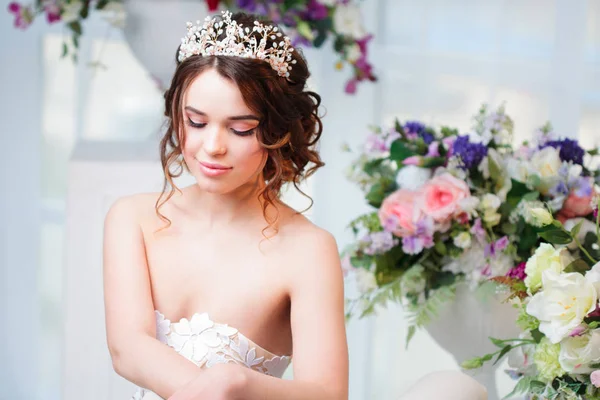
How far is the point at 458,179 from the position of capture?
6.68 ft

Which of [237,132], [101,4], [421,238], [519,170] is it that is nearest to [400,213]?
[421,238]

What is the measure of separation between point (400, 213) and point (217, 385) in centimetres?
80

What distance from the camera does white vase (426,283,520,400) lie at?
2062 millimetres

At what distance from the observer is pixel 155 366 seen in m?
1.55

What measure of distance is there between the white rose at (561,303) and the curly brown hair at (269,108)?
1.67ft

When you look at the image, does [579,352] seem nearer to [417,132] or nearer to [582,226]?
[582,226]

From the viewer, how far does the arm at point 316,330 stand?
4.88 ft

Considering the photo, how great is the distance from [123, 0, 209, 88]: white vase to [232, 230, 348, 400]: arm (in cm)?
98

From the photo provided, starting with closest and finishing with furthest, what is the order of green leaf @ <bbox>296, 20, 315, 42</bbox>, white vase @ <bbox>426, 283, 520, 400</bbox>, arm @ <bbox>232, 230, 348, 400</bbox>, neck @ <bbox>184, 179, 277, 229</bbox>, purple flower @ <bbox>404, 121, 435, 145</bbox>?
arm @ <bbox>232, 230, 348, 400</bbox>
neck @ <bbox>184, 179, 277, 229</bbox>
white vase @ <bbox>426, 283, 520, 400</bbox>
purple flower @ <bbox>404, 121, 435, 145</bbox>
green leaf @ <bbox>296, 20, 315, 42</bbox>

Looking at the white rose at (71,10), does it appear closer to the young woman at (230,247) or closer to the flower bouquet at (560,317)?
the young woman at (230,247)

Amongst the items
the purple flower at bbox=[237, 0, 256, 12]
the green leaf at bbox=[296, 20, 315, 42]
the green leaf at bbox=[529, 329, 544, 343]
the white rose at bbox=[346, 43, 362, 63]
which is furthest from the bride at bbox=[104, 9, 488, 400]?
the white rose at bbox=[346, 43, 362, 63]

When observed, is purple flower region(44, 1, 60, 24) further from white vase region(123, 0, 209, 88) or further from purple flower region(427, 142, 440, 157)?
purple flower region(427, 142, 440, 157)

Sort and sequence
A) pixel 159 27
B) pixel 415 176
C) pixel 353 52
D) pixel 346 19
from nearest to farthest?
1. pixel 415 176
2. pixel 159 27
3. pixel 346 19
4. pixel 353 52

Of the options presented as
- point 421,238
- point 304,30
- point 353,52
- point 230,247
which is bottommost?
point 421,238
